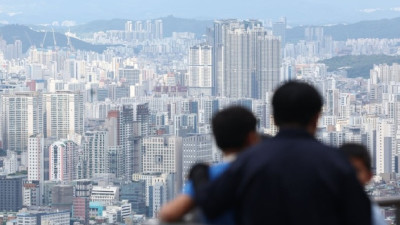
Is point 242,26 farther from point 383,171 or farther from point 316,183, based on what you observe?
point 316,183

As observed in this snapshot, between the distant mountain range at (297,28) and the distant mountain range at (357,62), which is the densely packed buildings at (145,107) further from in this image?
the distant mountain range at (357,62)

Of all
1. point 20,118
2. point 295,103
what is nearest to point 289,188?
point 295,103

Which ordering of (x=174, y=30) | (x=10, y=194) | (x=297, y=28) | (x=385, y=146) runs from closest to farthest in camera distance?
(x=10, y=194)
(x=385, y=146)
(x=297, y=28)
(x=174, y=30)

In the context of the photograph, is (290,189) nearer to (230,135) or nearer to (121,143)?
(230,135)

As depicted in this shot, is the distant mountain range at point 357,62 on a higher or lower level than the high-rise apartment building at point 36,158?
higher

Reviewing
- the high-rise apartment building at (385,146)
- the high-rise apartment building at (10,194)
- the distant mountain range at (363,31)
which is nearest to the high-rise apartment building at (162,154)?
the high-rise apartment building at (10,194)

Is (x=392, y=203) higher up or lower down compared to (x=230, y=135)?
lower down
